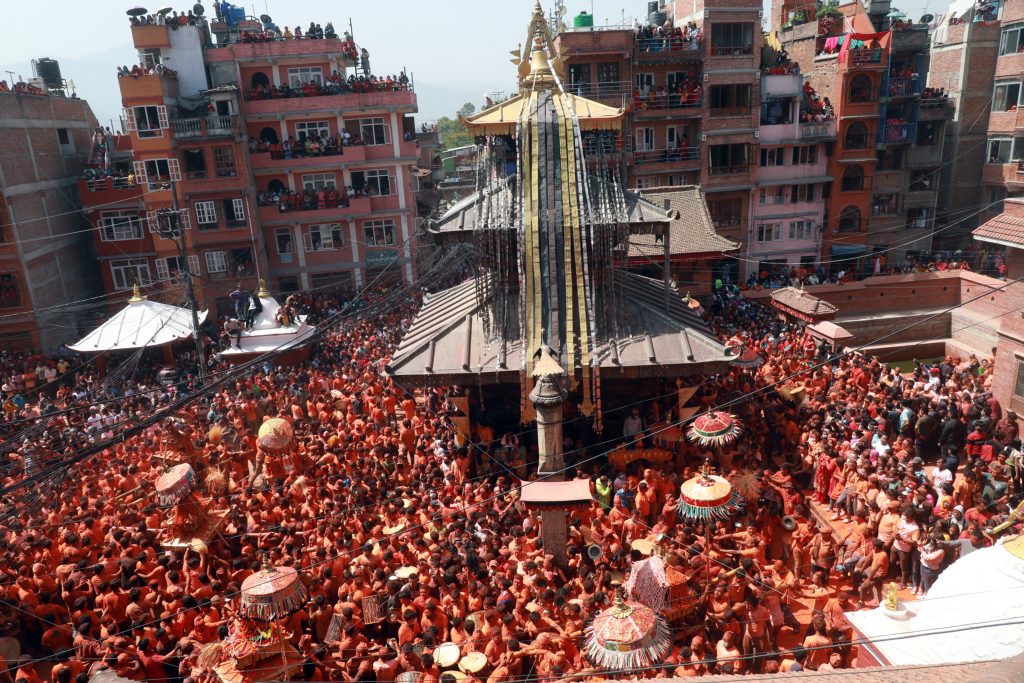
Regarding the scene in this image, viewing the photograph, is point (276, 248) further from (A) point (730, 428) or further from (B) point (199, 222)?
(A) point (730, 428)

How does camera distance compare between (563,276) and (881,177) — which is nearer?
(563,276)

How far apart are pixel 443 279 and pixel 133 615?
25099 millimetres

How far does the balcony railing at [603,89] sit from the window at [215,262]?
17790 mm

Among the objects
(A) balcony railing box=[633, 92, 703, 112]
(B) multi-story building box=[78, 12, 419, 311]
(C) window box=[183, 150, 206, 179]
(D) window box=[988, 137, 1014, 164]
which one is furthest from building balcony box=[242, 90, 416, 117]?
(D) window box=[988, 137, 1014, 164]

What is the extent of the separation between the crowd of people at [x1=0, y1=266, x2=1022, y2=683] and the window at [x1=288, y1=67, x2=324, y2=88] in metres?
20.7

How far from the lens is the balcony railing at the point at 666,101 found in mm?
33906

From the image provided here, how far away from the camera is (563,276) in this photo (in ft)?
52.5

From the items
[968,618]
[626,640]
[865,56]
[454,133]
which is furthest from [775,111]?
[454,133]

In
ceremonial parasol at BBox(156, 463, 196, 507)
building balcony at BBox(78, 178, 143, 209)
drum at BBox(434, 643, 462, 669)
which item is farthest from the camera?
building balcony at BBox(78, 178, 143, 209)

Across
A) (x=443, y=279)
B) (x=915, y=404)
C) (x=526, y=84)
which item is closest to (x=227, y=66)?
(x=443, y=279)

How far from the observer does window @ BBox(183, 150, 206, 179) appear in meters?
32.4

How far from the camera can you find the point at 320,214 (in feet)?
115

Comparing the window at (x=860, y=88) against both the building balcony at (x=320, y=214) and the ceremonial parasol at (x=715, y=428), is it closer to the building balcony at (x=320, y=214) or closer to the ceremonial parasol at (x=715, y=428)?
the building balcony at (x=320, y=214)

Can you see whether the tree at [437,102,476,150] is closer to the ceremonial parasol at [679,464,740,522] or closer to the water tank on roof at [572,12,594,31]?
the water tank on roof at [572,12,594,31]
